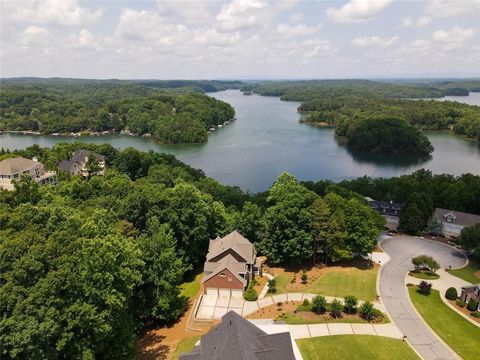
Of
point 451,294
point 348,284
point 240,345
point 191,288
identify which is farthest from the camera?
point 191,288

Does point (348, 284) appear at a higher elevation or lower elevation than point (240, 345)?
lower

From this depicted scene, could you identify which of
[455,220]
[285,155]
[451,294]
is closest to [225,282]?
[451,294]

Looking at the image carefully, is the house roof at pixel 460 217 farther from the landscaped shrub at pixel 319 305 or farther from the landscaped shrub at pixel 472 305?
the landscaped shrub at pixel 319 305

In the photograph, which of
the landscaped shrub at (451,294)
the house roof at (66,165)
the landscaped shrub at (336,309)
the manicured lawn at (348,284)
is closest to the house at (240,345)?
the landscaped shrub at (336,309)

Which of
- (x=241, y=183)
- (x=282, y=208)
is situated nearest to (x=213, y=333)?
(x=282, y=208)

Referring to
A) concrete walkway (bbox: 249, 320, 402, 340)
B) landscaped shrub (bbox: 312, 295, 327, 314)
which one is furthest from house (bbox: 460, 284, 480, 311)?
landscaped shrub (bbox: 312, 295, 327, 314)

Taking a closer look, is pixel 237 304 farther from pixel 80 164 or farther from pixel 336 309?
pixel 80 164

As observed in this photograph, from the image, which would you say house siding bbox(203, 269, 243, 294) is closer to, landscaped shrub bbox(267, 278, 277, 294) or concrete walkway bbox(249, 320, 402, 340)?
landscaped shrub bbox(267, 278, 277, 294)

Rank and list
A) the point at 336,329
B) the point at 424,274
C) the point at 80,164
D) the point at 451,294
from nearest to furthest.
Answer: the point at 336,329 < the point at 451,294 < the point at 424,274 < the point at 80,164
